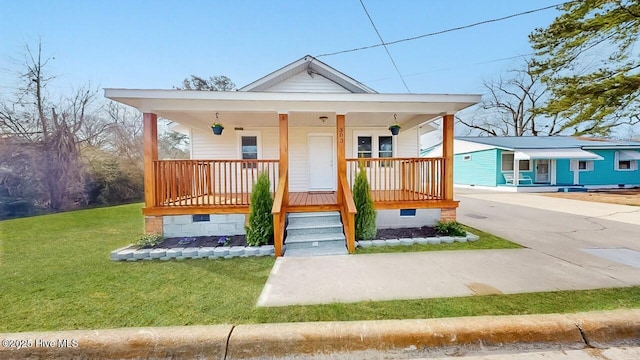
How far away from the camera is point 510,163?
59.4ft

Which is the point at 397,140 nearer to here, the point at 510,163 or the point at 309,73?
the point at 309,73

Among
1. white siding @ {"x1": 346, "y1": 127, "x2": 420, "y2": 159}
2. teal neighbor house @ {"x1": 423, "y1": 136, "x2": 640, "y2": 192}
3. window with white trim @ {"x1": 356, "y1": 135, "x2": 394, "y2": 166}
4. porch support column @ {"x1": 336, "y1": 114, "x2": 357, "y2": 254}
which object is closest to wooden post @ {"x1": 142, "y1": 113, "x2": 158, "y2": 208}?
porch support column @ {"x1": 336, "y1": 114, "x2": 357, "y2": 254}

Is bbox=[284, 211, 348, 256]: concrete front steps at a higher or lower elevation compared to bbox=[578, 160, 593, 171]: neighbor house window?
lower

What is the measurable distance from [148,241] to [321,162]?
5070 millimetres

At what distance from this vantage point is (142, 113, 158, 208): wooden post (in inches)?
206

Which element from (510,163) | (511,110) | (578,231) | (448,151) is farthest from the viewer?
(511,110)

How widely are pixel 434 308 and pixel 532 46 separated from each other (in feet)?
48.0

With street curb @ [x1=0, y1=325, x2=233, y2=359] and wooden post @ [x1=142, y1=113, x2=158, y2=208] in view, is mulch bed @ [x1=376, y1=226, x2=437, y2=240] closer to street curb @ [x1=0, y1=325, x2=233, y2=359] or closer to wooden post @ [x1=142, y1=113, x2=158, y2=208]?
street curb @ [x1=0, y1=325, x2=233, y2=359]

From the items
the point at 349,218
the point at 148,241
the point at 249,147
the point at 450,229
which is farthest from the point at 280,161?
the point at 450,229

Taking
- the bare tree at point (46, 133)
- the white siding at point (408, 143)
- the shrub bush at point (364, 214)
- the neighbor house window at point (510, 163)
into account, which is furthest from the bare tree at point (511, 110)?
the bare tree at point (46, 133)

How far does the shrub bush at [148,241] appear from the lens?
201 inches

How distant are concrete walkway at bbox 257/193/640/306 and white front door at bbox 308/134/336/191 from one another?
13.6ft

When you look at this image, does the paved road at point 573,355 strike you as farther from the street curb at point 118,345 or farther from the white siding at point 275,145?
the white siding at point 275,145

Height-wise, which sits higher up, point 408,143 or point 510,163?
point 408,143
